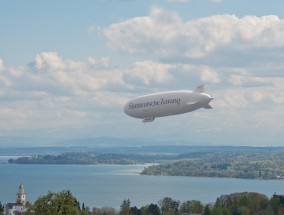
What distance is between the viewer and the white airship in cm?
5291

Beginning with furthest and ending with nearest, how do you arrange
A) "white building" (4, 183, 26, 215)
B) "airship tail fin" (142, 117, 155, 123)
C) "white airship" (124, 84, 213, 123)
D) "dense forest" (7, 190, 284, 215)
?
"white building" (4, 183, 26, 215), "dense forest" (7, 190, 284, 215), "airship tail fin" (142, 117, 155, 123), "white airship" (124, 84, 213, 123)

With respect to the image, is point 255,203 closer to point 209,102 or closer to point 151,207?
point 151,207

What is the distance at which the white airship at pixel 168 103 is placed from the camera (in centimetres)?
5291

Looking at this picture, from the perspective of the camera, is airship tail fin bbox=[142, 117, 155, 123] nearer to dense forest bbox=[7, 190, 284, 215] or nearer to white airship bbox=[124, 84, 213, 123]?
white airship bbox=[124, 84, 213, 123]

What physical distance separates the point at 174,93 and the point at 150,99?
2.42 metres

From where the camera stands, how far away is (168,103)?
176ft

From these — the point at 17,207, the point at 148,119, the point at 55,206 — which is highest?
the point at 148,119

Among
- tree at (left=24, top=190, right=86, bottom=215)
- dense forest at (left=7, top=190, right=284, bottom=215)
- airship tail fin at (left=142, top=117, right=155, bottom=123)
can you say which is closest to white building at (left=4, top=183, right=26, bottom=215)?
dense forest at (left=7, top=190, right=284, bottom=215)

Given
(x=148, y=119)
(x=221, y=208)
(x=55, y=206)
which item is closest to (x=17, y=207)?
(x=221, y=208)

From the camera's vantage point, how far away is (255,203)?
122750mm

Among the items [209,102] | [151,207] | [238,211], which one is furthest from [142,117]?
[238,211]

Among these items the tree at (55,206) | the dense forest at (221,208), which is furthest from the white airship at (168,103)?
the dense forest at (221,208)

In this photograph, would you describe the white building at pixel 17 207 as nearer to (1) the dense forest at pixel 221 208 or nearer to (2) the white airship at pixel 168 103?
(1) the dense forest at pixel 221 208

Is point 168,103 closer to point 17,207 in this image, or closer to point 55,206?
point 55,206
